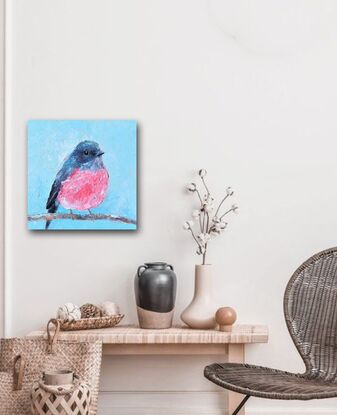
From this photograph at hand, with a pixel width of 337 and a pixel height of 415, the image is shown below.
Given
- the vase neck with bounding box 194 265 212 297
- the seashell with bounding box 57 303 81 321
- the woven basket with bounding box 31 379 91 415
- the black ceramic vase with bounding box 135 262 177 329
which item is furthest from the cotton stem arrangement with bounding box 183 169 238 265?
→ the woven basket with bounding box 31 379 91 415

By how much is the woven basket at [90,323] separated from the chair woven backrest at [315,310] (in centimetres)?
84

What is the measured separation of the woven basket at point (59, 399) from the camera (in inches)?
114

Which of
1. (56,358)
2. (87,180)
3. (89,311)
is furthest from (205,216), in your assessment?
(56,358)

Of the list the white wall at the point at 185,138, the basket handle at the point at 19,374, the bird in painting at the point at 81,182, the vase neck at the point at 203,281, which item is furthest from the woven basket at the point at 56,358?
the bird in painting at the point at 81,182

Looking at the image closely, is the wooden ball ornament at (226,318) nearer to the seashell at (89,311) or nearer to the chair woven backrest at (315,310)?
the chair woven backrest at (315,310)

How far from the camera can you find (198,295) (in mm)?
3555

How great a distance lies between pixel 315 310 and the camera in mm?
3223

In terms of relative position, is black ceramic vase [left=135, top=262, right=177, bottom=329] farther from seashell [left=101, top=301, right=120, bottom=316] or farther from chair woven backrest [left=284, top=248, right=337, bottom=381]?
chair woven backrest [left=284, top=248, right=337, bottom=381]

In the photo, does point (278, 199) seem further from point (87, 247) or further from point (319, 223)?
point (87, 247)

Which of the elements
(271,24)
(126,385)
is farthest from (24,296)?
(271,24)

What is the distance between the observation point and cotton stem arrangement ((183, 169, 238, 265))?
3.63 metres

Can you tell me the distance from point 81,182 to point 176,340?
0.92 metres

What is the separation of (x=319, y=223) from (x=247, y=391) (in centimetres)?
123

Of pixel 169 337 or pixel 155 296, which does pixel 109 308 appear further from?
pixel 169 337
